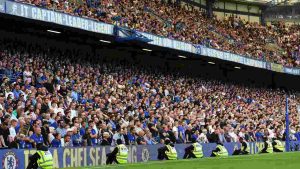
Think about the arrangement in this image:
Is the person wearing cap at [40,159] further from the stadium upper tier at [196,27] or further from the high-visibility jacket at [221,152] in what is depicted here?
the high-visibility jacket at [221,152]

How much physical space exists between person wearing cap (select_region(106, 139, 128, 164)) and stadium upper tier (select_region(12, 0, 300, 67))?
927 centimetres

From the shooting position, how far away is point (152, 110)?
30.6 meters

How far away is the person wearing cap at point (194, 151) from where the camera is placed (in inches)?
1088

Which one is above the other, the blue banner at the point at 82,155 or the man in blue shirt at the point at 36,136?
the man in blue shirt at the point at 36,136

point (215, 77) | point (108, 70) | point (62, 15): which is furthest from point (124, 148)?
point (215, 77)

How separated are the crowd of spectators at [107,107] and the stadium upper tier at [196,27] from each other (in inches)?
105

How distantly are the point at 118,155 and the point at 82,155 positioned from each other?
1654mm

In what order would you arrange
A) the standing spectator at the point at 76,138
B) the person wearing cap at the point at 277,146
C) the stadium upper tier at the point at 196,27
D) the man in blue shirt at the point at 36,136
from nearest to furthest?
the man in blue shirt at the point at 36,136
the standing spectator at the point at 76,138
the stadium upper tier at the point at 196,27
the person wearing cap at the point at 277,146

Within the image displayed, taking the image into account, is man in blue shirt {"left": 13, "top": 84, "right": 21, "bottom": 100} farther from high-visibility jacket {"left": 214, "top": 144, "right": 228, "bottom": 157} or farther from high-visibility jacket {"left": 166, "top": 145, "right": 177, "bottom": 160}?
high-visibility jacket {"left": 214, "top": 144, "right": 228, "bottom": 157}

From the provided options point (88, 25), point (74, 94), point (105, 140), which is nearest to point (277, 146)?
point (88, 25)

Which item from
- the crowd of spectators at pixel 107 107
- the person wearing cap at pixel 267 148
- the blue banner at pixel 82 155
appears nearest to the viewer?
the blue banner at pixel 82 155

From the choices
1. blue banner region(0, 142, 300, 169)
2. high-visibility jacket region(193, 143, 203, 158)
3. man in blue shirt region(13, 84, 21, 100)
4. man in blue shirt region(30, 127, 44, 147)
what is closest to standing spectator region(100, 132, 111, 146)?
blue banner region(0, 142, 300, 169)

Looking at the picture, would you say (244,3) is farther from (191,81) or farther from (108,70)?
(108,70)

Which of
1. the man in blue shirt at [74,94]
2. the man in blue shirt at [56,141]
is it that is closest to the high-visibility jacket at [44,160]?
the man in blue shirt at [56,141]
